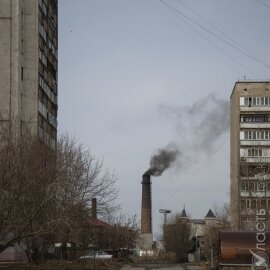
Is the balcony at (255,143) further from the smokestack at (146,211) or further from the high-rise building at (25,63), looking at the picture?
the high-rise building at (25,63)

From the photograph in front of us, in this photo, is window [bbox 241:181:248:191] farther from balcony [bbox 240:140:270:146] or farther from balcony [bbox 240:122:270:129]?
balcony [bbox 240:122:270:129]

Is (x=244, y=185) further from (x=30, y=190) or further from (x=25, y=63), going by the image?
(x=30, y=190)

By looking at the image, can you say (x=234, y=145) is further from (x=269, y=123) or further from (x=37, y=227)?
(x=37, y=227)

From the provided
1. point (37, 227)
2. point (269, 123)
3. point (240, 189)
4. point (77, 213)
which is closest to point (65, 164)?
point (77, 213)

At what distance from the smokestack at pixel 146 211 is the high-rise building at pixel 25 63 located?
1182 inches

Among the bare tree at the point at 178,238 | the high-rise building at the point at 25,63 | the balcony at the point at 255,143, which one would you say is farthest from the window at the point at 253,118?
the high-rise building at the point at 25,63

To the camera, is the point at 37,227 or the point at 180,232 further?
the point at 180,232

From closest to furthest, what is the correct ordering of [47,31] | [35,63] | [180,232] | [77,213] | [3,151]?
[3,151]
[77,213]
[35,63]
[47,31]
[180,232]

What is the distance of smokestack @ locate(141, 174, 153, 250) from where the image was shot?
9381cm

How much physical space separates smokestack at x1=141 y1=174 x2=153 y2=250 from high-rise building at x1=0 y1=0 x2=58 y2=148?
98.5 ft

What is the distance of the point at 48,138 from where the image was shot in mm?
64875

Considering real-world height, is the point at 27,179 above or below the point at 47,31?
below

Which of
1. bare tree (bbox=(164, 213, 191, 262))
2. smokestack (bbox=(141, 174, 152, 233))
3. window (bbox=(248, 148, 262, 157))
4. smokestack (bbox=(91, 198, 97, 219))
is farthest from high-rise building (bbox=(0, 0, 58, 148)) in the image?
bare tree (bbox=(164, 213, 191, 262))

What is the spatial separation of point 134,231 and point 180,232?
54.5 ft
